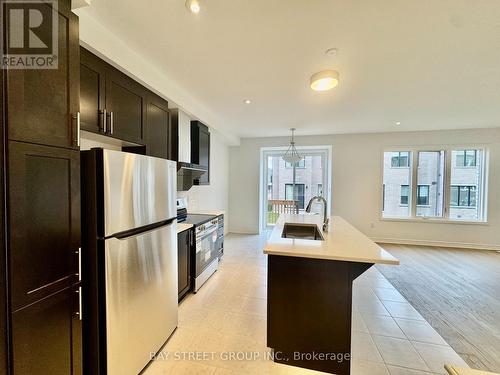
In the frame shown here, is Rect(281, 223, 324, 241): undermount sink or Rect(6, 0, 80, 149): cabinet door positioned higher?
Rect(6, 0, 80, 149): cabinet door

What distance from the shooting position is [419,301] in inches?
105

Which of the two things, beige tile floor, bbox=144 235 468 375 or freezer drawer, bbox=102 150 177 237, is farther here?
beige tile floor, bbox=144 235 468 375

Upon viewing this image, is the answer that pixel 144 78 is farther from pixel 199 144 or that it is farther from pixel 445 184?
pixel 445 184

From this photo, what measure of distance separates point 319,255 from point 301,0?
168cm

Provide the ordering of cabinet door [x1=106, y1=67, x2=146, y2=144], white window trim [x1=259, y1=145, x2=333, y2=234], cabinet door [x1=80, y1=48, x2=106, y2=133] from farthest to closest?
1. white window trim [x1=259, y1=145, x2=333, y2=234]
2. cabinet door [x1=106, y1=67, x2=146, y2=144]
3. cabinet door [x1=80, y1=48, x2=106, y2=133]

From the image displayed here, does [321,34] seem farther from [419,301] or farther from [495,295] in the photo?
[495,295]

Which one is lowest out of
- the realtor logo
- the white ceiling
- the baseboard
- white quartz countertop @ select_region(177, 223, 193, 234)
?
the baseboard

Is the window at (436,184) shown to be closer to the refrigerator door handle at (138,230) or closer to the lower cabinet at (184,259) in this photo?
the lower cabinet at (184,259)

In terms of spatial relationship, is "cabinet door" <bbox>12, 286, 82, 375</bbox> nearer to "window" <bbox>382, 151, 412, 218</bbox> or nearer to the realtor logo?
the realtor logo

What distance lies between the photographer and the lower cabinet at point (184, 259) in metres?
2.46

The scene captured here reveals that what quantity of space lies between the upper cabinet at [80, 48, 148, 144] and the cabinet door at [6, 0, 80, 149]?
450mm

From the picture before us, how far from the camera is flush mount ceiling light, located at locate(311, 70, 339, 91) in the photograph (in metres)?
2.02

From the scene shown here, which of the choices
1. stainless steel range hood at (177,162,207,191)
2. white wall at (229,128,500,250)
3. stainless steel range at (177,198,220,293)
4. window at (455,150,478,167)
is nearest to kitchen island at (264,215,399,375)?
stainless steel range at (177,198,220,293)

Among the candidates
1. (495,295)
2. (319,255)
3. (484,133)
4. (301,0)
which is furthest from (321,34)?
(484,133)
